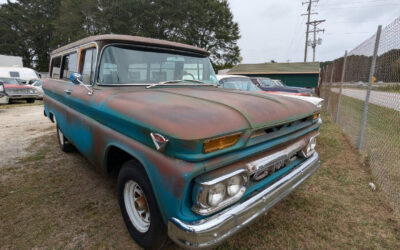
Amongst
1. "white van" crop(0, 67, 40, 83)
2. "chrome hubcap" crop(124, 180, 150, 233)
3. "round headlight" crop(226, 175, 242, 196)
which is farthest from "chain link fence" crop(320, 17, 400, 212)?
"white van" crop(0, 67, 40, 83)

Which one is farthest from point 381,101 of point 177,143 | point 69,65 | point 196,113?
point 69,65

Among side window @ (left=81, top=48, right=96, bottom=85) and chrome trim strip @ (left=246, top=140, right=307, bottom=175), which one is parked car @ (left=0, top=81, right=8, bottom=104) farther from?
chrome trim strip @ (left=246, top=140, right=307, bottom=175)

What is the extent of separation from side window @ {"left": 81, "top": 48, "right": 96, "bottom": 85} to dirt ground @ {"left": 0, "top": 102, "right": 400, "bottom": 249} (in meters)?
1.49

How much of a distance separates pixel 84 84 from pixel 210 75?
169 centimetres

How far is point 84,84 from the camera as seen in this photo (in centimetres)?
255

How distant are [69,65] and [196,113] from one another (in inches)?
117

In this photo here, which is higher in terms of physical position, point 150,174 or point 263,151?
point 263,151

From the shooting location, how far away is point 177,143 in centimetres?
137

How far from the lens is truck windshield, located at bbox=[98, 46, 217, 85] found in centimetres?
246

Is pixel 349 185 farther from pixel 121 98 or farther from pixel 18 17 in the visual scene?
pixel 18 17

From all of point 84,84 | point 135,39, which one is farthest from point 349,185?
point 84,84

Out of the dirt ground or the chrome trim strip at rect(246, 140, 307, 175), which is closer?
the chrome trim strip at rect(246, 140, 307, 175)

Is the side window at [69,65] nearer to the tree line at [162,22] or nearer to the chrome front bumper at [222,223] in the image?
the chrome front bumper at [222,223]

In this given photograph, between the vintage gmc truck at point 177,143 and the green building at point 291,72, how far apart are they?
20.1m
